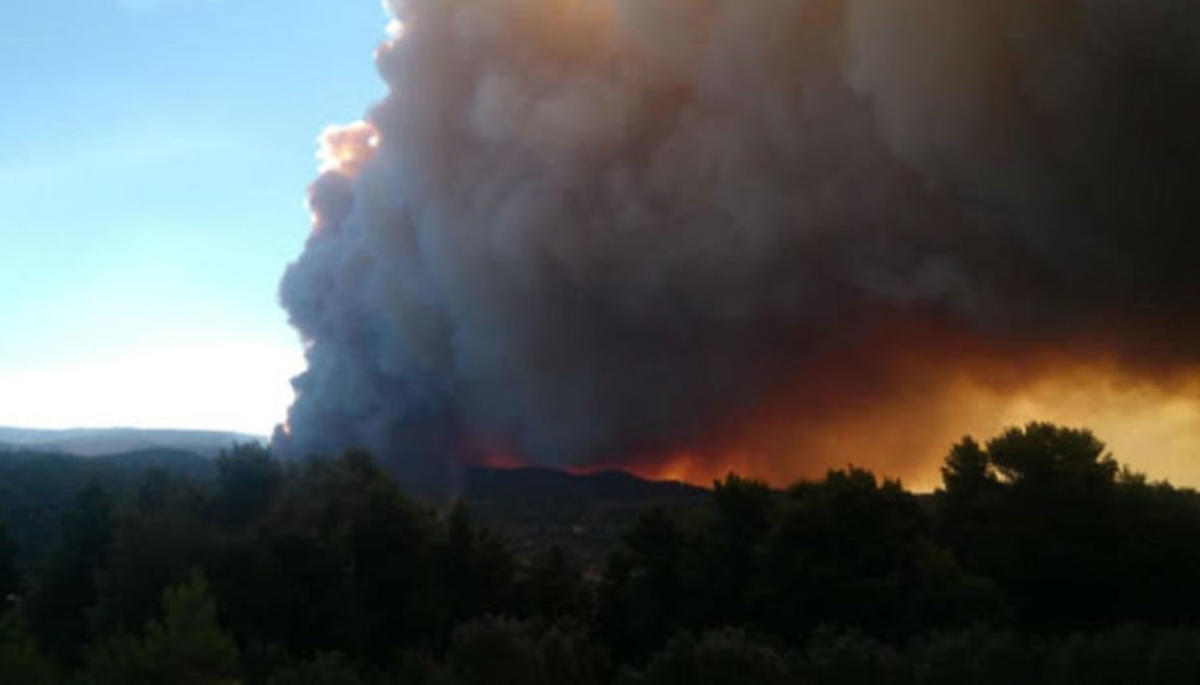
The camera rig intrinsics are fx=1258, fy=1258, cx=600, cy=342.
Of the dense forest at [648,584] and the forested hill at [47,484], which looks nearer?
the dense forest at [648,584]

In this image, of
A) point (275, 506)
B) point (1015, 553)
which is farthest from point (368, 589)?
point (1015, 553)

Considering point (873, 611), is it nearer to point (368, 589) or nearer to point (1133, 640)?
point (1133, 640)

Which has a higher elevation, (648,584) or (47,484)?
(47,484)

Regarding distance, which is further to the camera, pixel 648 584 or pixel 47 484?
pixel 47 484

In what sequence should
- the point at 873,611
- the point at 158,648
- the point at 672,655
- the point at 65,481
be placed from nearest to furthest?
the point at 158,648, the point at 672,655, the point at 873,611, the point at 65,481

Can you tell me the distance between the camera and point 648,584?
2644 cm

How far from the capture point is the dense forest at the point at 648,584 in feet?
55.5

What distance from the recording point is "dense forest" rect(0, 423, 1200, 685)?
1692 centimetres

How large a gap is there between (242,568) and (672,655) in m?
9.80

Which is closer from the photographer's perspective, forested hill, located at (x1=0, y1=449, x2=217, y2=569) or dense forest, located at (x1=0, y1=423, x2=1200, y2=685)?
dense forest, located at (x1=0, y1=423, x2=1200, y2=685)

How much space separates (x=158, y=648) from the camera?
15.7m

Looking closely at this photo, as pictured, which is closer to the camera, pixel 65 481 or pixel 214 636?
pixel 214 636

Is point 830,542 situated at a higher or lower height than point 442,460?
lower

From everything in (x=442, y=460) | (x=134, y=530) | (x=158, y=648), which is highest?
(x=442, y=460)
